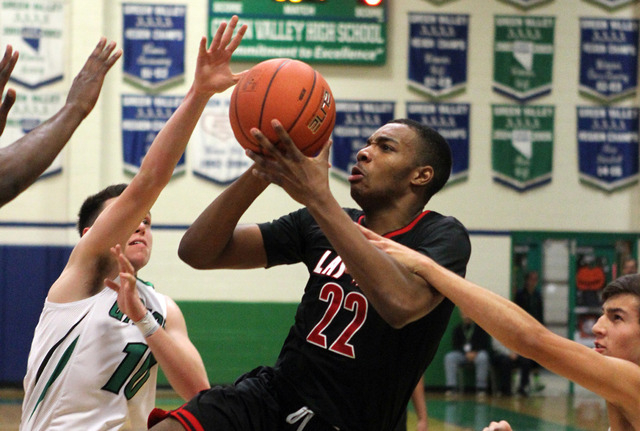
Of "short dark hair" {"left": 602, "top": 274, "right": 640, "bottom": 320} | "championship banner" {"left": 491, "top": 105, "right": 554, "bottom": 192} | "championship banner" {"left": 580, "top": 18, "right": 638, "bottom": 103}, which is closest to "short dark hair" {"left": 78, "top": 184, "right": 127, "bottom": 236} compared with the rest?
"short dark hair" {"left": 602, "top": 274, "right": 640, "bottom": 320}

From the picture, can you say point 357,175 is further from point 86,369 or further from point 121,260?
point 86,369

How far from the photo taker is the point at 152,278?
1149cm

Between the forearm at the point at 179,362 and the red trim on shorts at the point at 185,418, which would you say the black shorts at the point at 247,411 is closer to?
the red trim on shorts at the point at 185,418

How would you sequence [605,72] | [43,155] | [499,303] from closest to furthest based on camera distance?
[43,155], [499,303], [605,72]

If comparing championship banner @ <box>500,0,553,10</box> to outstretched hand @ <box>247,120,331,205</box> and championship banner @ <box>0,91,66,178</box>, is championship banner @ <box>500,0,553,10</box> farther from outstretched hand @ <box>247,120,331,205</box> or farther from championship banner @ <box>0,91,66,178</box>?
outstretched hand @ <box>247,120,331,205</box>

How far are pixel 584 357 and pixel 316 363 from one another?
3.01ft

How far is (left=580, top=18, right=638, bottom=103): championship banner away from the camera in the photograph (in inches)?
487

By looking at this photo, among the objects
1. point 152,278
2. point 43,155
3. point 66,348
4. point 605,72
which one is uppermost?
point 605,72

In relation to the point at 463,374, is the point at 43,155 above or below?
above

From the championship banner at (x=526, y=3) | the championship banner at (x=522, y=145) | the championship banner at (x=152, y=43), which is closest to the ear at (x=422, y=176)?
the championship banner at (x=152, y=43)

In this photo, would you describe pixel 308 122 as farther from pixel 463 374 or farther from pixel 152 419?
pixel 463 374

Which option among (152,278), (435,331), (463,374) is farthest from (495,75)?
(435,331)

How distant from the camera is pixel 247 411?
2859mm

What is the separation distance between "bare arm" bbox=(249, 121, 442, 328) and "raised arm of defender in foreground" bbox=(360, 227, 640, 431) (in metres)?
0.10
